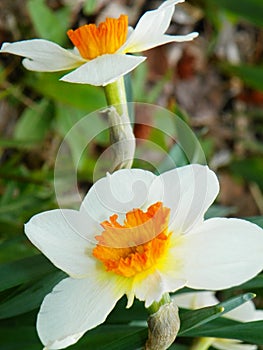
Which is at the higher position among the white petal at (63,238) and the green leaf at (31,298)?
the white petal at (63,238)

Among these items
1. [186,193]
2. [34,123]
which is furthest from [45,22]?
[186,193]

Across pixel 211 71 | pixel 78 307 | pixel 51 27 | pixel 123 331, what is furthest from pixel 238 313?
pixel 211 71

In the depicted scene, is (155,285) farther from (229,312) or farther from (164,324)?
(229,312)

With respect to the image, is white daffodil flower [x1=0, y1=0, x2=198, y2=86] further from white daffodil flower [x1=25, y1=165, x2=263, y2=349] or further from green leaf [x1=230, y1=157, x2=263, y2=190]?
green leaf [x1=230, y1=157, x2=263, y2=190]

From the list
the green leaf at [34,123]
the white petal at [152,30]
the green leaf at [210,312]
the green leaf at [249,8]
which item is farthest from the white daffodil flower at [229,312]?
the green leaf at [249,8]

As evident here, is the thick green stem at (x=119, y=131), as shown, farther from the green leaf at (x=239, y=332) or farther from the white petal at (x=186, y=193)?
the green leaf at (x=239, y=332)

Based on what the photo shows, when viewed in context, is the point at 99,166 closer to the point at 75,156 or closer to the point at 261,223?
the point at 261,223
